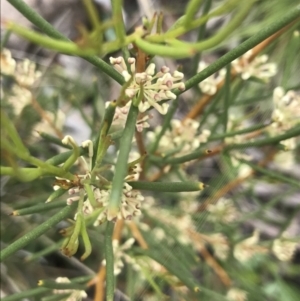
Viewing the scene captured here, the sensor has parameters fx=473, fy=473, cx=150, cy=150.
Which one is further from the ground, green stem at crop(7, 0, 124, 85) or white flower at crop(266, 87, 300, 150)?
white flower at crop(266, 87, 300, 150)

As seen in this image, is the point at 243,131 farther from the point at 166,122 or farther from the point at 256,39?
the point at 256,39

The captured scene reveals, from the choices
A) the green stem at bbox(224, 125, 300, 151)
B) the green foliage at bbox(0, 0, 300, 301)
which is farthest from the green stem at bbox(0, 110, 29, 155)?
the green stem at bbox(224, 125, 300, 151)

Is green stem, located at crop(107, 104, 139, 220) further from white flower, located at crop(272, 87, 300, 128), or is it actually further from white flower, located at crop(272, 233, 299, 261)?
white flower, located at crop(272, 233, 299, 261)

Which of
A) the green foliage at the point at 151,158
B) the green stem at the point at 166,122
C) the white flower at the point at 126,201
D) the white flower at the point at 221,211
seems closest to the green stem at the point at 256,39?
the green foliage at the point at 151,158

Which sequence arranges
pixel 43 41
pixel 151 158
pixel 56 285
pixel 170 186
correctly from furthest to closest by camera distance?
pixel 151 158 → pixel 56 285 → pixel 170 186 → pixel 43 41

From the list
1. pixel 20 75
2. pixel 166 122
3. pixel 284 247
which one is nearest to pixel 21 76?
pixel 20 75

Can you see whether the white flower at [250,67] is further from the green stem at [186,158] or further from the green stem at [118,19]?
the green stem at [118,19]

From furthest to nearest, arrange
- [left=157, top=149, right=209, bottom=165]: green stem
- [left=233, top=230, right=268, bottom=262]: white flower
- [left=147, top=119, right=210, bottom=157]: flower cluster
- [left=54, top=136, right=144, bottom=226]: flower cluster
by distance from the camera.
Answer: [left=233, top=230, right=268, bottom=262]: white flower
[left=147, top=119, right=210, bottom=157]: flower cluster
[left=157, top=149, right=209, bottom=165]: green stem
[left=54, top=136, right=144, bottom=226]: flower cluster
